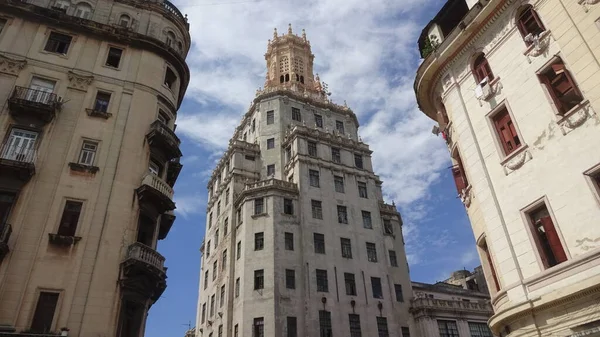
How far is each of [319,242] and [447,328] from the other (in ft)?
52.3

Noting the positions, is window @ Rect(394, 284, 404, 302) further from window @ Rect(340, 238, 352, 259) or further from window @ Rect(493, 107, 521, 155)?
window @ Rect(493, 107, 521, 155)

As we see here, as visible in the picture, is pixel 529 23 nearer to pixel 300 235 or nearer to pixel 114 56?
pixel 114 56

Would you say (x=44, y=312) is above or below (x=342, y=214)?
below

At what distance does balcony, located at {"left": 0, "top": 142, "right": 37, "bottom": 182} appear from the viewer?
72.9 ft

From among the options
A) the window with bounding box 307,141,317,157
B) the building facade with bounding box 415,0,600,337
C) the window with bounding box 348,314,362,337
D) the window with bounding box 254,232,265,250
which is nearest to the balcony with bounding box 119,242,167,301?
the building facade with bounding box 415,0,600,337

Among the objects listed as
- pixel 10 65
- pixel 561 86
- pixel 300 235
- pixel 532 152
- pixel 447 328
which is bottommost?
pixel 447 328

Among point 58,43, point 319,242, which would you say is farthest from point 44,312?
point 319,242

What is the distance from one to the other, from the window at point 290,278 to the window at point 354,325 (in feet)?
20.7

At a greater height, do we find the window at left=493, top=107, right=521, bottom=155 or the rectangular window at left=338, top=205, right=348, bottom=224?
the rectangular window at left=338, top=205, right=348, bottom=224

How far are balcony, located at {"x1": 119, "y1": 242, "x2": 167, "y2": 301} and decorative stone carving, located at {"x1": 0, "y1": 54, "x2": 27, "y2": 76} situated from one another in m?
13.3

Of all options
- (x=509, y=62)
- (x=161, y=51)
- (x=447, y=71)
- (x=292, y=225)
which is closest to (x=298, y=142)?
(x=292, y=225)

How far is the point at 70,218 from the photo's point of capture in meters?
22.8

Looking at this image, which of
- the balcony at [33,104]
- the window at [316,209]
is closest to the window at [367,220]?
the window at [316,209]

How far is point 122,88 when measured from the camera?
28.2 metres
